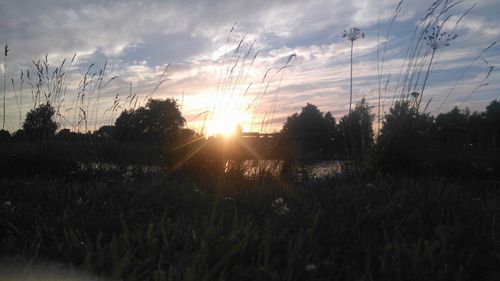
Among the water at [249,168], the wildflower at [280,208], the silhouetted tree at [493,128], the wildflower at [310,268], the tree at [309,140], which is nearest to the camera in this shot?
the wildflower at [310,268]

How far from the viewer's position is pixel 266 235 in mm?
2240

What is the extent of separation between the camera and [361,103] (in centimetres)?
757

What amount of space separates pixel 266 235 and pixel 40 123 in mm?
8076

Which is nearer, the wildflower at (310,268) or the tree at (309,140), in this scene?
the wildflower at (310,268)

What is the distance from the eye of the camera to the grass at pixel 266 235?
6.85 feet

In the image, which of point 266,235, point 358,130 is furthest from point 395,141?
point 266,235

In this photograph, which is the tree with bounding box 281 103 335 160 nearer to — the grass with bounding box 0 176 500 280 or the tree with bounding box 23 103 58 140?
the grass with bounding box 0 176 500 280

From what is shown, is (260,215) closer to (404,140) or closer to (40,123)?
(404,140)

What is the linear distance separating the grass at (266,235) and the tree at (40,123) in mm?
5051

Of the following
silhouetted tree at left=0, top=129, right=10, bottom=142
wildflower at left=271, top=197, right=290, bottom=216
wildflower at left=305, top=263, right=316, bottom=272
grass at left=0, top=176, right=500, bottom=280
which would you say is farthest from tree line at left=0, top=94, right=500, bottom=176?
wildflower at left=305, top=263, right=316, bottom=272

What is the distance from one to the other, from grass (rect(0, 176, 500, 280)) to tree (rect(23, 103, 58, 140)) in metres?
5.05

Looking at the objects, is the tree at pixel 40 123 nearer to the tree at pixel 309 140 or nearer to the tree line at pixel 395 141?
the tree line at pixel 395 141

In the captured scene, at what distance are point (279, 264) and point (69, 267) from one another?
3.33ft

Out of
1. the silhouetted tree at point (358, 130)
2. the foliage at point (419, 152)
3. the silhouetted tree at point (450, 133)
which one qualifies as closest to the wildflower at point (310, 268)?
the foliage at point (419, 152)
